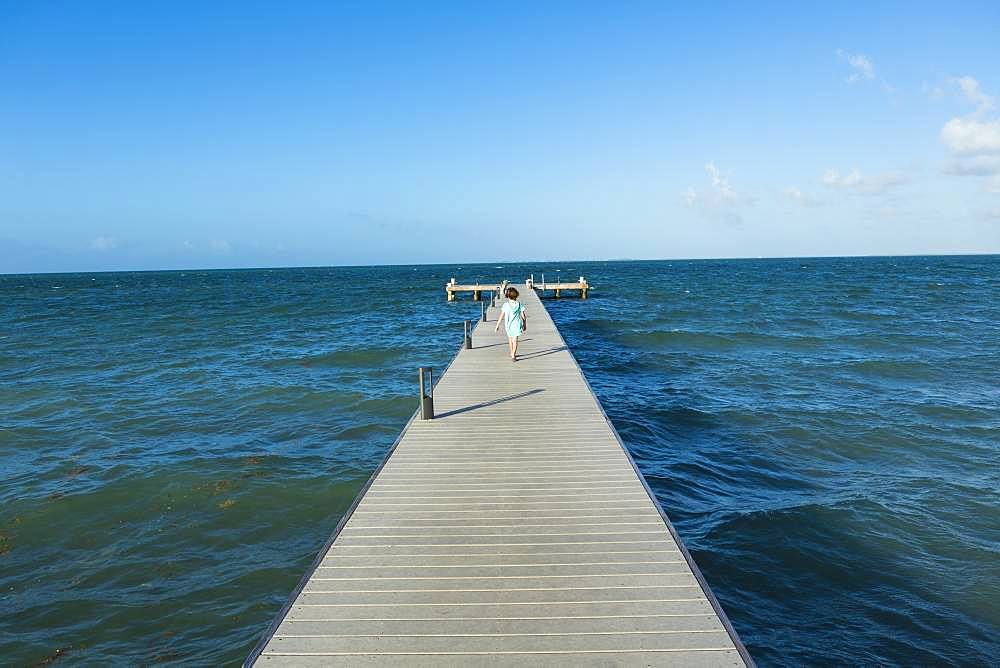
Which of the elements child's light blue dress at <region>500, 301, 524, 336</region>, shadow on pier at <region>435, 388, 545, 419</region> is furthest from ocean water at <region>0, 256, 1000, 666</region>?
child's light blue dress at <region>500, 301, 524, 336</region>

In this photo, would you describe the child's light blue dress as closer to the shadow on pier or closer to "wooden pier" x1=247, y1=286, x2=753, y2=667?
the shadow on pier

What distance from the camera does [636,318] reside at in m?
34.3

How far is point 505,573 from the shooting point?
179 inches

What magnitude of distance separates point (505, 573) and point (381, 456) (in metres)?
6.74

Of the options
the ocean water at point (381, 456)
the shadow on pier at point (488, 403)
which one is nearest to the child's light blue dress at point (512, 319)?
the shadow on pier at point (488, 403)

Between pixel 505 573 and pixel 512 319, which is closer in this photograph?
pixel 505 573

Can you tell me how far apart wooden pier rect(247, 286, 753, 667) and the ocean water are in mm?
1783

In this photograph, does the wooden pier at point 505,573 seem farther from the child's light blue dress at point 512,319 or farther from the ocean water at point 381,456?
the child's light blue dress at point 512,319

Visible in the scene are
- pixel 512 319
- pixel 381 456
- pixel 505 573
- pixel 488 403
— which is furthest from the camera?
pixel 512 319

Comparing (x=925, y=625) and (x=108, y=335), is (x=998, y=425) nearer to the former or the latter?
(x=925, y=625)

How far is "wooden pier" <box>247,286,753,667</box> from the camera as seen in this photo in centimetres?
364

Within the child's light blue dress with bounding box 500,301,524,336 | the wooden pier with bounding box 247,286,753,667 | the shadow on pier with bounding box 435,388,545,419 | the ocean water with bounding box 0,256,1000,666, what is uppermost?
the child's light blue dress with bounding box 500,301,524,336

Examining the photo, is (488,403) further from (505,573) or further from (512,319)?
(505,573)

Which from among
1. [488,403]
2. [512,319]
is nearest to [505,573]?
[488,403]
